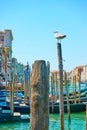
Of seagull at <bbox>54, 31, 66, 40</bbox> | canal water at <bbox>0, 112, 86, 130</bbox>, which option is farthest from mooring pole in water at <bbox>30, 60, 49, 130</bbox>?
canal water at <bbox>0, 112, 86, 130</bbox>

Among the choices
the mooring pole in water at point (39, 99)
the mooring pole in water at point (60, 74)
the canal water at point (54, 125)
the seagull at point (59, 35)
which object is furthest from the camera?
the canal water at point (54, 125)

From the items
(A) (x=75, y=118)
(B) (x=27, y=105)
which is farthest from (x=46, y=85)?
(B) (x=27, y=105)

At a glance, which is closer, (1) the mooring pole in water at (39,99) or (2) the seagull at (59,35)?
(1) the mooring pole in water at (39,99)

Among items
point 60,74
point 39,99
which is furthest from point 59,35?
point 39,99

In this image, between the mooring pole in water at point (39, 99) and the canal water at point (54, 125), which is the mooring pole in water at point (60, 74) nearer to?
the canal water at point (54, 125)

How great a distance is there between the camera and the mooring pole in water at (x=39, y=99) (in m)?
3.92

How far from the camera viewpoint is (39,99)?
3988 millimetres

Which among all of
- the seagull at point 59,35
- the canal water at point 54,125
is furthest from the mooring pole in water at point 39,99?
the canal water at point 54,125

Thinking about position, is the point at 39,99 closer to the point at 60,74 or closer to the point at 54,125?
the point at 60,74

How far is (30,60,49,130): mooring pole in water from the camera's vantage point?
3918 mm

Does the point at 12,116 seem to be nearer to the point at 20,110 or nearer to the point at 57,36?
the point at 20,110

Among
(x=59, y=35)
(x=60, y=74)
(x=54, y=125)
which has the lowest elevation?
(x=54, y=125)

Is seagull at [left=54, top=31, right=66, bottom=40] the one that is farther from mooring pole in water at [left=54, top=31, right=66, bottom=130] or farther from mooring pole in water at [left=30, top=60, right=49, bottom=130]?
mooring pole in water at [left=30, top=60, right=49, bottom=130]

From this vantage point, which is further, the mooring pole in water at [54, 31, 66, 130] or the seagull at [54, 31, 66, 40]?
the mooring pole in water at [54, 31, 66, 130]
